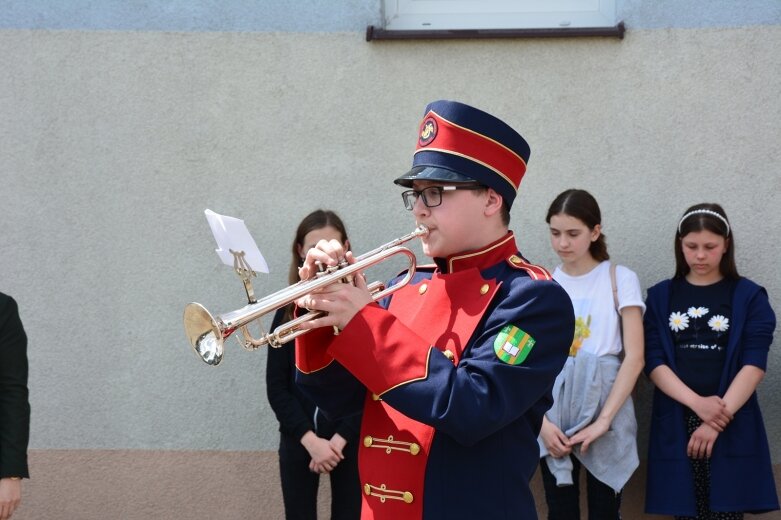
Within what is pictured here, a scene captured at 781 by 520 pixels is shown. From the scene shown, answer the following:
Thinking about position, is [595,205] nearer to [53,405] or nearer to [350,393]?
[350,393]

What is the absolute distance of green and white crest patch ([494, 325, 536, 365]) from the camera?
2740 millimetres

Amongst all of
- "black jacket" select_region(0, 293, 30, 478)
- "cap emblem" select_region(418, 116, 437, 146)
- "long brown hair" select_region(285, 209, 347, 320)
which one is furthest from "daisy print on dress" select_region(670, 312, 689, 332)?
"black jacket" select_region(0, 293, 30, 478)

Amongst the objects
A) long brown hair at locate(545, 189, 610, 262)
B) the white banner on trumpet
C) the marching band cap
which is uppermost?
the marching band cap

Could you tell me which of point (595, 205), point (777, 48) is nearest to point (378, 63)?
point (595, 205)

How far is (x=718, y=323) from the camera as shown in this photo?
17.3 ft

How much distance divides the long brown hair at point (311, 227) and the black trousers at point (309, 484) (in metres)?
0.95

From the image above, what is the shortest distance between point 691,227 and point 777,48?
136 centimetres

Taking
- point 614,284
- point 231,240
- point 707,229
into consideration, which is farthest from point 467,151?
point 707,229

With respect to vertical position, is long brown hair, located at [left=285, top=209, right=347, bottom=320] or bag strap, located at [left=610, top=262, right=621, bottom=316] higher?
long brown hair, located at [left=285, top=209, right=347, bottom=320]

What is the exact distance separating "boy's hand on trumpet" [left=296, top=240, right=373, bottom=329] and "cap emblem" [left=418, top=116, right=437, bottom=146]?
Answer: 19.0 inches

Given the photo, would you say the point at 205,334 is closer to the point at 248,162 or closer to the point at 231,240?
the point at 231,240

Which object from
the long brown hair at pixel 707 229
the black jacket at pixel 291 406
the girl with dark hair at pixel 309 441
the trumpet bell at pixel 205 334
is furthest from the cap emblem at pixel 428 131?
the long brown hair at pixel 707 229

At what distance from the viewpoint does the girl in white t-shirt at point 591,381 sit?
5.14m

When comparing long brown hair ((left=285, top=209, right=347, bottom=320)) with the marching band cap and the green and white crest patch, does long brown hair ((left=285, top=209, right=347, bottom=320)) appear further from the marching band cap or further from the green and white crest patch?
the green and white crest patch
